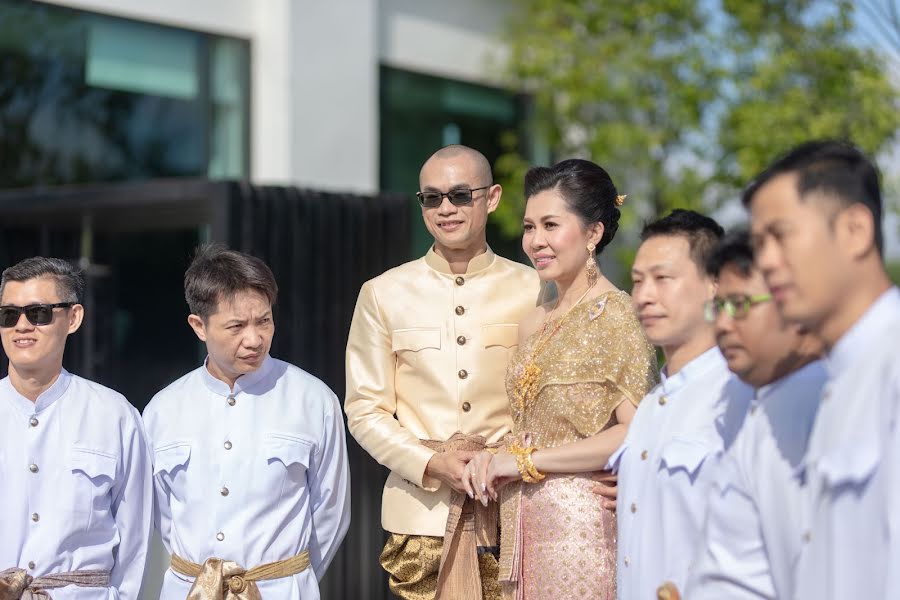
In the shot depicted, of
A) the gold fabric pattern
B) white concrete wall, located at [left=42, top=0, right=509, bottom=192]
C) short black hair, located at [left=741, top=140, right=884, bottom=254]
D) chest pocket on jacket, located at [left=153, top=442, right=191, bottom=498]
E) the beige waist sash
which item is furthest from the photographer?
white concrete wall, located at [left=42, top=0, right=509, bottom=192]

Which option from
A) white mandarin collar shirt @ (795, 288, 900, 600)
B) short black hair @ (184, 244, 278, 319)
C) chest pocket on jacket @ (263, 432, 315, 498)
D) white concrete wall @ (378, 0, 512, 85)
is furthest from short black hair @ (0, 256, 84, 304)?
white concrete wall @ (378, 0, 512, 85)

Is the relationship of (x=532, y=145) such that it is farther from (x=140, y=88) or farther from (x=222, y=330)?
(x=222, y=330)

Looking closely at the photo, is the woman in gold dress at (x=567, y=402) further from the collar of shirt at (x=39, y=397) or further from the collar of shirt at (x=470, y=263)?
the collar of shirt at (x=39, y=397)

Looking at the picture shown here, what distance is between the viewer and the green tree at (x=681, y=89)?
976 centimetres

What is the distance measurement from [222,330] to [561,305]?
1056 mm

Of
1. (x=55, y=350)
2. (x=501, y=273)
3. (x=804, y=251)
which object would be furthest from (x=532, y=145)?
(x=804, y=251)

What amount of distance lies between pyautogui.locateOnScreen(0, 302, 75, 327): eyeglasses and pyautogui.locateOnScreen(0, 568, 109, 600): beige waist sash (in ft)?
2.44

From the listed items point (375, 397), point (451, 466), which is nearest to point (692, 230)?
point (451, 466)

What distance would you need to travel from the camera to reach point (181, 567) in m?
3.46

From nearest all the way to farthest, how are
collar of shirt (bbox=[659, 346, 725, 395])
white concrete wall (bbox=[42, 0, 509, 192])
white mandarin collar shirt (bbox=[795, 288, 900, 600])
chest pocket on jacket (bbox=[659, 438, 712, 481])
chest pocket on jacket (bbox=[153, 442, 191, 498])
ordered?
white mandarin collar shirt (bbox=[795, 288, 900, 600]) → chest pocket on jacket (bbox=[659, 438, 712, 481]) → collar of shirt (bbox=[659, 346, 725, 395]) → chest pocket on jacket (bbox=[153, 442, 191, 498]) → white concrete wall (bbox=[42, 0, 509, 192])

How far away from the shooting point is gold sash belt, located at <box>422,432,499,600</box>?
3580 mm

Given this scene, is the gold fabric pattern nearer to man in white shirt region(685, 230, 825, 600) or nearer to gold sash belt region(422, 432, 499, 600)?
gold sash belt region(422, 432, 499, 600)

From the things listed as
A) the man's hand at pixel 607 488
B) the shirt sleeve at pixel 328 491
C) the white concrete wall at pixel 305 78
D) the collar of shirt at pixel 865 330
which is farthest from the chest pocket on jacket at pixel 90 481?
the white concrete wall at pixel 305 78

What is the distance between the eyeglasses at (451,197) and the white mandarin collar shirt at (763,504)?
1657 millimetres
